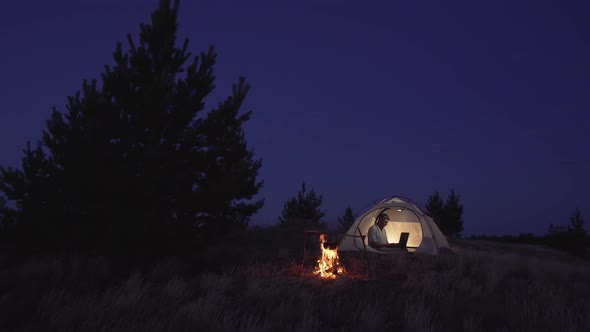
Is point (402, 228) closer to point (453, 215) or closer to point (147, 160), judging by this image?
point (147, 160)

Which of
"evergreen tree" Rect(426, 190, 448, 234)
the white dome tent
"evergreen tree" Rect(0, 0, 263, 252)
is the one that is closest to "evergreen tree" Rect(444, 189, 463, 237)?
"evergreen tree" Rect(426, 190, 448, 234)

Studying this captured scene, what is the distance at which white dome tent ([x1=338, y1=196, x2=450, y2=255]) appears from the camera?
12.9m

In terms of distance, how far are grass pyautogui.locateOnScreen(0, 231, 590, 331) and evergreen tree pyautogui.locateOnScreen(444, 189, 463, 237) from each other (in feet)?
80.8

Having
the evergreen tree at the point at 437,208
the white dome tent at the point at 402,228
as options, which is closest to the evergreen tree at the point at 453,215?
the evergreen tree at the point at 437,208

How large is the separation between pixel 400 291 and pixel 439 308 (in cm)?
126

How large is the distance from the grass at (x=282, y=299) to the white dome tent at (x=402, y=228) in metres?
2.34

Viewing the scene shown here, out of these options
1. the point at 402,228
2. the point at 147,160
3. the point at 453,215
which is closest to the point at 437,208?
the point at 453,215

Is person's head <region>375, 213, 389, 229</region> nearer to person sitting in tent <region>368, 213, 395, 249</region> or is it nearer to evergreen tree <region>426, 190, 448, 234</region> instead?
person sitting in tent <region>368, 213, 395, 249</region>

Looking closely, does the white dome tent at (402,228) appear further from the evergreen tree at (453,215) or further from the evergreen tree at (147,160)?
the evergreen tree at (453,215)

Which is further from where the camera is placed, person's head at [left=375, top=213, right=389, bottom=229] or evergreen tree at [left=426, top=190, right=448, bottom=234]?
evergreen tree at [left=426, top=190, right=448, bottom=234]

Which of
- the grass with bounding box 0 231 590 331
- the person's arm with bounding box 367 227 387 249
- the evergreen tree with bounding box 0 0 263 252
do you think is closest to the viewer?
the grass with bounding box 0 231 590 331

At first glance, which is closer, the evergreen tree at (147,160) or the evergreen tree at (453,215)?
the evergreen tree at (147,160)

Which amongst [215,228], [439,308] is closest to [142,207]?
[215,228]

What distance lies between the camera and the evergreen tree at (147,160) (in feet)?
26.7
